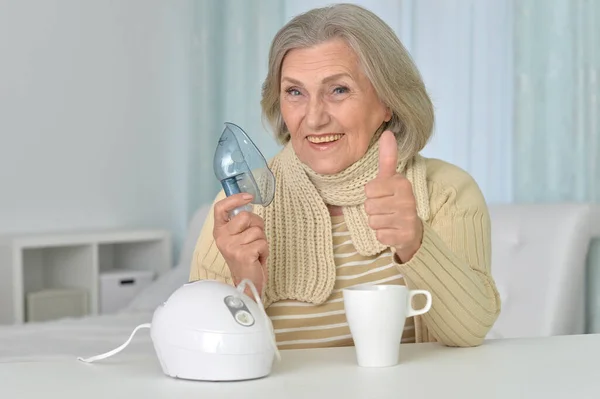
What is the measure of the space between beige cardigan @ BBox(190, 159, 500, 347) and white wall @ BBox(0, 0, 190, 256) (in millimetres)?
2524

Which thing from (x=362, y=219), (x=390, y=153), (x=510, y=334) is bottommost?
(x=510, y=334)

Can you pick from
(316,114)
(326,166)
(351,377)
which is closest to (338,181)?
(326,166)

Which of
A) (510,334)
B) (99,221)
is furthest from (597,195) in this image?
(99,221)

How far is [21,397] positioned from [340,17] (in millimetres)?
882

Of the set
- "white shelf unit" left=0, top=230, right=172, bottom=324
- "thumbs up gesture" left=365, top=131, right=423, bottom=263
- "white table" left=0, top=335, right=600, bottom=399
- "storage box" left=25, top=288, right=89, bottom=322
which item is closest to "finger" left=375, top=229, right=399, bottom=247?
"thumbs up gesture" left=365, top=131, right=423, bottom=263

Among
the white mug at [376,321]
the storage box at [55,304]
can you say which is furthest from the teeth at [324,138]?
the storage box at [55,304]

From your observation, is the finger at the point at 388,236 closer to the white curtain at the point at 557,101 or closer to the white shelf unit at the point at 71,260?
the white curtain at the point at 557,101

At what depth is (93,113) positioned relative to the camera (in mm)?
4211

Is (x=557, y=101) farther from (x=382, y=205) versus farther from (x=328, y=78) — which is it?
(x=382, y=205)

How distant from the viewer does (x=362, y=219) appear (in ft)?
5.51

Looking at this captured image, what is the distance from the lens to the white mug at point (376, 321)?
1180mm

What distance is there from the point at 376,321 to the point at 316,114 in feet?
1.62

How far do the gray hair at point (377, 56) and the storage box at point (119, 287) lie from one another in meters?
2.42

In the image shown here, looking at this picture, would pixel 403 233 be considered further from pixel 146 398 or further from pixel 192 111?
pixel 192 111
